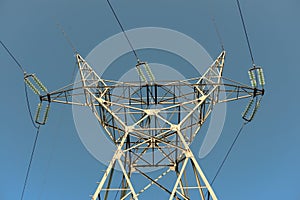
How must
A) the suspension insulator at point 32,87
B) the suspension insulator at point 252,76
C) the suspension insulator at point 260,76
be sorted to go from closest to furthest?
the suspension insulator at point 260,76 < the suspension insulator at point 252,76 < the suspension insulator at point 32,87

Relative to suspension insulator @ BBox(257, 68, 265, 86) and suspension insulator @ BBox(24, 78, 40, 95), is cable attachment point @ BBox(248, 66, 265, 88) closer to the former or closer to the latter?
suspension insulator @ BBox(257, 68, 265, 86)

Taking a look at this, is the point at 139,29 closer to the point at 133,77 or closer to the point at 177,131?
the point at 133,77

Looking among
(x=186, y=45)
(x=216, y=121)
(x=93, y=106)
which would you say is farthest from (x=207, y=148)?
(x=93, y=106)

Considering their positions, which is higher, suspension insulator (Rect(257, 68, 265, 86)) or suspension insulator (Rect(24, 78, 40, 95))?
suspension insulator (Rect(257, 68, 265, 86))

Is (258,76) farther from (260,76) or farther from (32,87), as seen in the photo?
(32,87)

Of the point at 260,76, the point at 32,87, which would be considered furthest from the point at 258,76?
the point at 32,87

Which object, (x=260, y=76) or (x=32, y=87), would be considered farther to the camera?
(x=32, y=87)

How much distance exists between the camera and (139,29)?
2495 cm

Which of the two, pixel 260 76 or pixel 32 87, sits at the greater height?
pixel 260 76

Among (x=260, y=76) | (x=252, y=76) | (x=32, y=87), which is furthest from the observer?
(x=32, y=87)

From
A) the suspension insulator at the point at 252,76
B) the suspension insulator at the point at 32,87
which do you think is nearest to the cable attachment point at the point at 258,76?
the suspension insulator at the point at 252,76

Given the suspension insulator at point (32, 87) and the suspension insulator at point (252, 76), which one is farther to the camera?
the suspension insulator at point (32, 87)

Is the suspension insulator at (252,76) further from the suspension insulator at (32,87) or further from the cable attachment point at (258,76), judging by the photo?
the suspension insulator at (32,87)

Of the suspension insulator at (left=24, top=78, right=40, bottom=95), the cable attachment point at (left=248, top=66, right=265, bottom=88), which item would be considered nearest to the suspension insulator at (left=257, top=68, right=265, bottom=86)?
the cable attachment point at (left=248, top=66, right=265, bottom=88)
